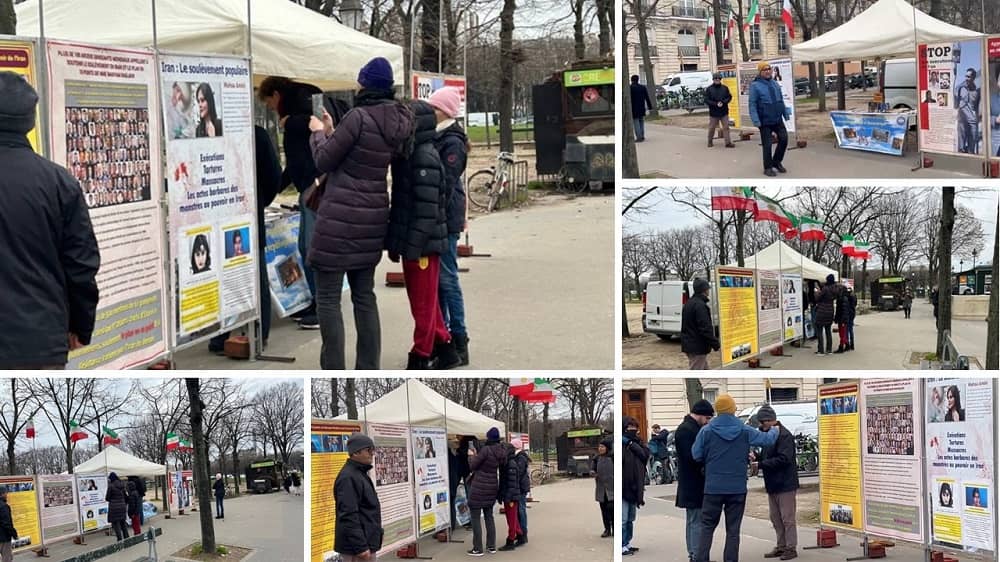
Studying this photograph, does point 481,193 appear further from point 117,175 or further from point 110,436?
point 117,175

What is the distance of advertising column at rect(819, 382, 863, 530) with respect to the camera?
7.70 metres

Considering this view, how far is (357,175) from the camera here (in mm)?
6293

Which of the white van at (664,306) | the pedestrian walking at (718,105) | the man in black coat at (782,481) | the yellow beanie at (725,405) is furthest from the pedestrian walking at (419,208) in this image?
the pedestrian walking at (718,105)

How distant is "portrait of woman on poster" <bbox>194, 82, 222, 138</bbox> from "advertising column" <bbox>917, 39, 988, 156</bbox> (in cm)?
868

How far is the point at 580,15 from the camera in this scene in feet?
92.3

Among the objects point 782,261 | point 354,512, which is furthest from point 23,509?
point 782,261

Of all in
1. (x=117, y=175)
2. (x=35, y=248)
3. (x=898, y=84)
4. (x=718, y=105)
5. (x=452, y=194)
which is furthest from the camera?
(x=898, y=84)

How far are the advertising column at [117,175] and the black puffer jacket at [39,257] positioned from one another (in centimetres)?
107

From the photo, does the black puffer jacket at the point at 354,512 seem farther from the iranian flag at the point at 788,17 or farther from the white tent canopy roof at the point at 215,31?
the iranian flag at the point at 788,17

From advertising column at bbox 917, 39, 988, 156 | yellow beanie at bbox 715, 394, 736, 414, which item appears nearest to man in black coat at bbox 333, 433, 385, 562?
yellow beanie at bbox 715, 394, 736, 414

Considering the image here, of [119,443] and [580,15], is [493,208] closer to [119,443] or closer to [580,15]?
[580,15]

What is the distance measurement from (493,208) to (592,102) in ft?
13.5

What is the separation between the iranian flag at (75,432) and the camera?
6.38m

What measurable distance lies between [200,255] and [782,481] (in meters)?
4.46
